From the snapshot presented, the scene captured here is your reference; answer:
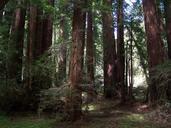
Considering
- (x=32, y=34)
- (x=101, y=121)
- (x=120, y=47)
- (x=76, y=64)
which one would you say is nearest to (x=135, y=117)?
(x=101, y=121)

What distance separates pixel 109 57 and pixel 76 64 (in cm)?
732

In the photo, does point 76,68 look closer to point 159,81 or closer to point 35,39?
point 159,81

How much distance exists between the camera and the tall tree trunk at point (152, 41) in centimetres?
1331

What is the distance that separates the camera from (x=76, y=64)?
11.0 metres

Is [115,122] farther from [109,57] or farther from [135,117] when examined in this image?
[109,57]

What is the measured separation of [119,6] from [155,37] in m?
4.04

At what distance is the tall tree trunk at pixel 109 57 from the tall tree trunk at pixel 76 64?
21.1 ft

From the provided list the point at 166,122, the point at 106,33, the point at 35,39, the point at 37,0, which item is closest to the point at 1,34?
the point at 35,39

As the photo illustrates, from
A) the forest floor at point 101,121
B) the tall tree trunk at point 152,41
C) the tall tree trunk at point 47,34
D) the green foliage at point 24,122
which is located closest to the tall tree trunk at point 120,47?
the tall tree trunk at point 152,41

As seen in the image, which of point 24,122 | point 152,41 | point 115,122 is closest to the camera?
point 115,122

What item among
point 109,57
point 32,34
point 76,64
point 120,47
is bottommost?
point 76,64

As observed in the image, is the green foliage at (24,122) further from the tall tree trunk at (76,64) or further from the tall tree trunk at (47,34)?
the tall tree trunk at (47,34)

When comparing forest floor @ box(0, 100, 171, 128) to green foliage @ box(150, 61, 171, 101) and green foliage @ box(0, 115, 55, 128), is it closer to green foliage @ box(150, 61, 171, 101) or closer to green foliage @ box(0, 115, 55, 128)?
green foliage @ box(0, 115, 55, 128)

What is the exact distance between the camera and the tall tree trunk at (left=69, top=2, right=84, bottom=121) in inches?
426
